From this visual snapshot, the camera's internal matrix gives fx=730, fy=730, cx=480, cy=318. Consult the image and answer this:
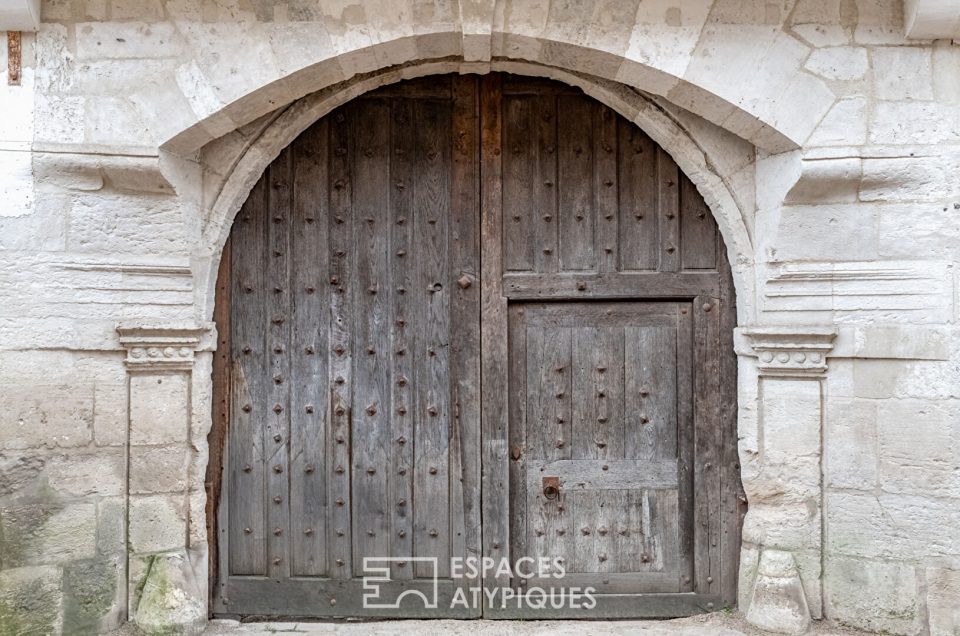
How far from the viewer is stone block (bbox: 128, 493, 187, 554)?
101 inches

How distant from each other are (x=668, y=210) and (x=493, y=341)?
2.77 feet

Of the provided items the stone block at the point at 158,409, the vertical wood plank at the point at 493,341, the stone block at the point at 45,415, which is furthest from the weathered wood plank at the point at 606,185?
the stone block at the point at 45,415

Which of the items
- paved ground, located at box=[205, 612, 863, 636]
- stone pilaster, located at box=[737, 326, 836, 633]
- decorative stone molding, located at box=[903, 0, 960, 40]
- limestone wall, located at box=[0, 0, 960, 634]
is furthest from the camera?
paved ground, located at box=[205, 612, 863, 636]

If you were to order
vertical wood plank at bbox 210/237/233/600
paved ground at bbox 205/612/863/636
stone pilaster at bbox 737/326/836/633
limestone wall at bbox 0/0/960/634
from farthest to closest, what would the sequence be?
vertical wood plank at bbox 210/237/233/600
paved ground at bbox 205/612/863/636
stone pilaster at bbox 737/326/836/633
limestone wall at bbox 0/0/960/634

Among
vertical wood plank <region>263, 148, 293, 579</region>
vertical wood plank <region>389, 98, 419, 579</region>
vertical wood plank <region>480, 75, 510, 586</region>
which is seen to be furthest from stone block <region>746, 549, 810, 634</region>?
vertical wood plank <region>263, 148, 293, 579</region>

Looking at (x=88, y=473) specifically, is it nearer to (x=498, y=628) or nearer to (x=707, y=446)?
(x=498, y=628)

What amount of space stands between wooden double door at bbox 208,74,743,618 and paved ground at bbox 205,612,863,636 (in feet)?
0.25

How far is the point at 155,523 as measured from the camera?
2.57 metres

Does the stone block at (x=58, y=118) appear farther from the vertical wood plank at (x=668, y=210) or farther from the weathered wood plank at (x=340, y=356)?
the vertical wood plank at (x=668, y=210)

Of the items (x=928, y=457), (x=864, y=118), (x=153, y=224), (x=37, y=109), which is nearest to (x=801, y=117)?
(x=864, y=118)

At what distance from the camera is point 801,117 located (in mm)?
2426

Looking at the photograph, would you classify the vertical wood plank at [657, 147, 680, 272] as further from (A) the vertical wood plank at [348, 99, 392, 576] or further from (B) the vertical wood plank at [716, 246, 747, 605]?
(A) the vertical wood plank at [348, 99, 392, 576]

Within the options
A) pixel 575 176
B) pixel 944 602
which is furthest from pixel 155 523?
pixel 944 602

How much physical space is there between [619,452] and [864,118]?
1.45 metres
